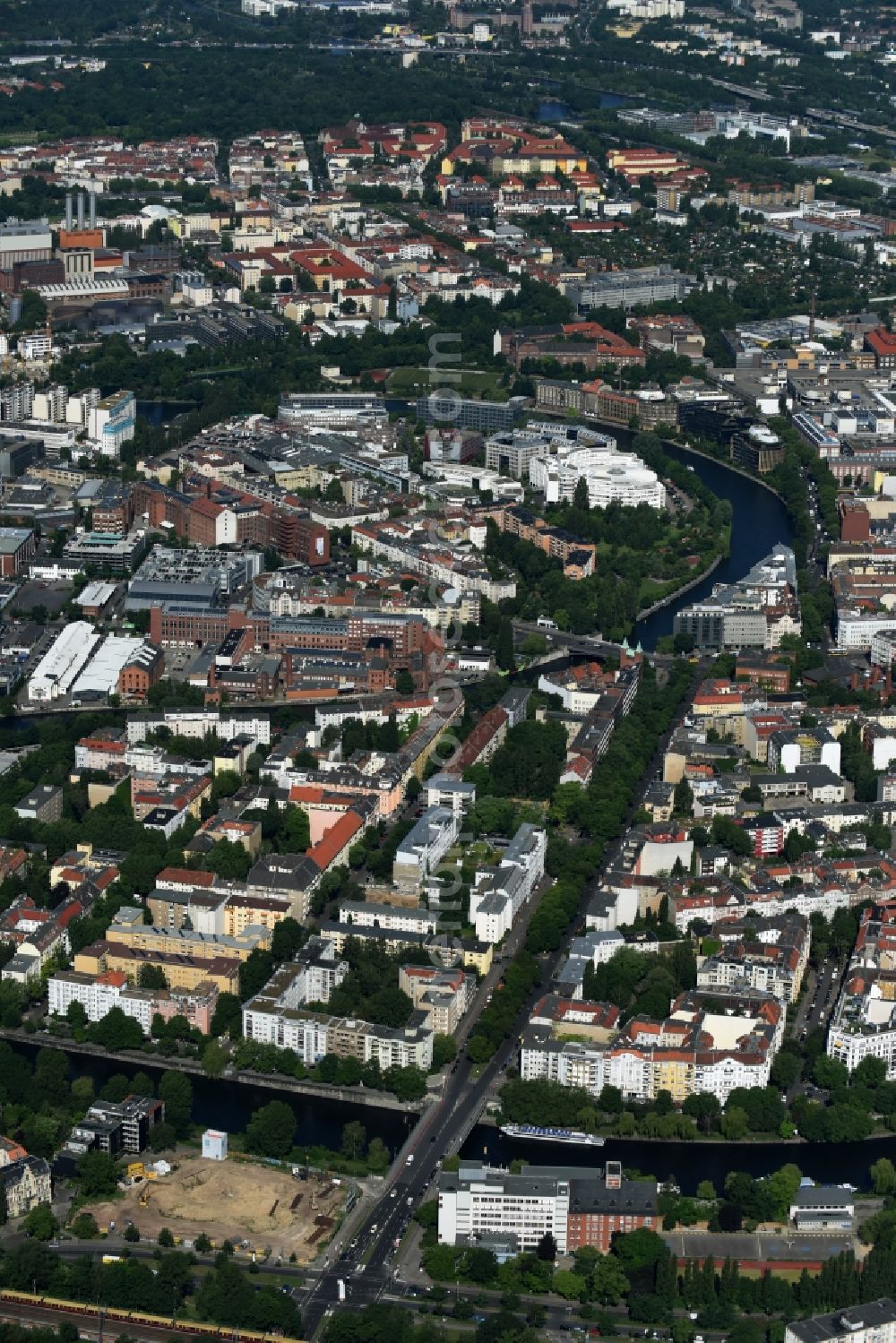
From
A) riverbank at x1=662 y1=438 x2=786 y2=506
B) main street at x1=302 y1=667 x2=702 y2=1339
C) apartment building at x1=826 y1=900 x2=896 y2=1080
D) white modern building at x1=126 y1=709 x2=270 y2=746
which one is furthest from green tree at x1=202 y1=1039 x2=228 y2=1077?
riverbank at x1=662 y1=438 x2=786 y2=506

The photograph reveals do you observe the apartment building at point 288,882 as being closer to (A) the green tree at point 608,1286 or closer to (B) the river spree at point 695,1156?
(B) the river spree at point 695,1156

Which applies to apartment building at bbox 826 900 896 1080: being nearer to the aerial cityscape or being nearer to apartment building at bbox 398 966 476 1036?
the aerial cityscape

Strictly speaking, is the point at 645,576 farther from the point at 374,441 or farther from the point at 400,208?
the point at 400,208

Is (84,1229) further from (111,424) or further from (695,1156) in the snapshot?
(111,424)

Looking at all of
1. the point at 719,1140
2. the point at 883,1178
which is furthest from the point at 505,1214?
the point at 883,1178

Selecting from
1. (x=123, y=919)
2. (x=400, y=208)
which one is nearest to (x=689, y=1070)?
(x=123, y=919)
